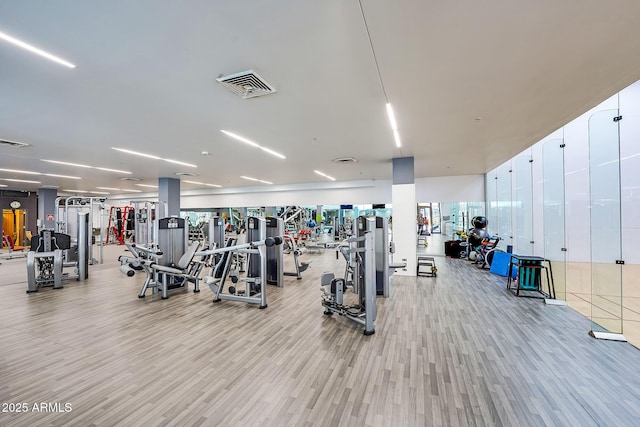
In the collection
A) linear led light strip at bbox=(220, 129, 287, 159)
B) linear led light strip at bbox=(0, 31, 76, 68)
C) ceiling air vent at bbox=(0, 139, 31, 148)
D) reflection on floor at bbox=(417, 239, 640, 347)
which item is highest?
linear led light strip at bbox=(220, 129, 287, 159)

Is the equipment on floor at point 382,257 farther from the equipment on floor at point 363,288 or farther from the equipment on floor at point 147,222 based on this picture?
the equipment on floor at point 147,222

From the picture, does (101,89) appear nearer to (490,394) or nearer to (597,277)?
(490,394)

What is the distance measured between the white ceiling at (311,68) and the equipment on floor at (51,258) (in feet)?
7.01

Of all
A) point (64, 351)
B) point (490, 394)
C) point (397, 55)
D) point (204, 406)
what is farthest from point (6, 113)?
point (490, 394)

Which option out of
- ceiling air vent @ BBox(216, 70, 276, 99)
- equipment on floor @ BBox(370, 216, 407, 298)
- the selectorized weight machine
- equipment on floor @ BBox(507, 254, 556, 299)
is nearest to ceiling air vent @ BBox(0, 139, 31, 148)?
ceiling air vent @ BBox(216, 70, 276, 99)

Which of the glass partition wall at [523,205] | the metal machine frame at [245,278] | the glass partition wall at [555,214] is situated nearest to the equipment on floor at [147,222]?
the metal machine frame at [245,278]

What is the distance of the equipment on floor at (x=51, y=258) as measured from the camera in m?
5.60

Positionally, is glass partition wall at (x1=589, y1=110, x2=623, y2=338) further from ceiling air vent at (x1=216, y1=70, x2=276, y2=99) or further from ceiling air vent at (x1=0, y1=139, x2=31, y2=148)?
ceiling air vent at (x1=0, y1=139, x2=31, y2=148)

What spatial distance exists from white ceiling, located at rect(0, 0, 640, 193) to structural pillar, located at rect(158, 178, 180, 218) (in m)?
4.44

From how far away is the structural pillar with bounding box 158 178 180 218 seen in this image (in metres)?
9.74

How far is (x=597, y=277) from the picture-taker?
3643 millimetres

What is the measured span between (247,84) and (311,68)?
768mm

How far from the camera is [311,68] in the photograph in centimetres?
280

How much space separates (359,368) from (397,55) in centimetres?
295
